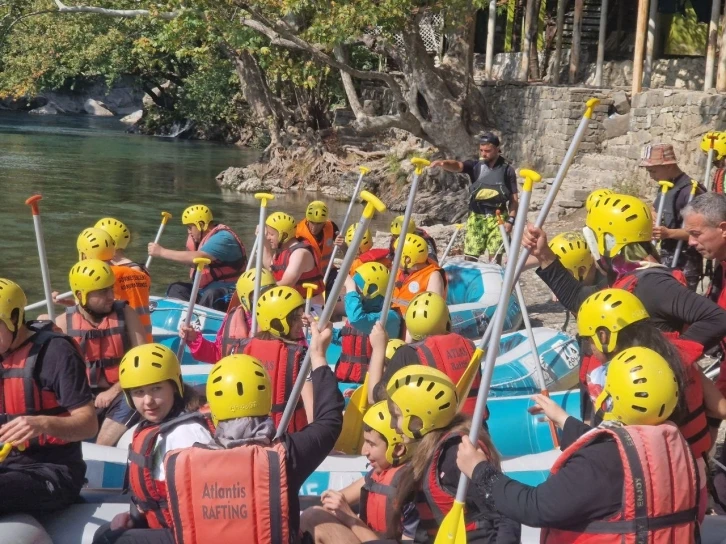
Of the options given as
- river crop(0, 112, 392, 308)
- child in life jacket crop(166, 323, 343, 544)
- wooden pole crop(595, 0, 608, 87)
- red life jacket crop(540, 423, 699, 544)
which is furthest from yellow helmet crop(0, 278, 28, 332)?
wooden pole crop(595, 0, 608, 87)

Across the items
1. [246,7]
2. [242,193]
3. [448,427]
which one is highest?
[246,7]

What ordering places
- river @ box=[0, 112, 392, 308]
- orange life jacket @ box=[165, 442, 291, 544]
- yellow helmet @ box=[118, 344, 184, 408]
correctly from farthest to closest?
river @ box=[0, 112, 392, 308] → yellow helmet @ box=[118, 344, 184, 408] → orange life jacket @ box=[165, 442, 291, 544]

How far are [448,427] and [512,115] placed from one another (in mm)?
15156

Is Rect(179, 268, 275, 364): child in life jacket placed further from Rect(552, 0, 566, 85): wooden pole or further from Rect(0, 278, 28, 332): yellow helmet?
Rect(552, 0, 566, 85): wooden pole

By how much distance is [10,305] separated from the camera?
386 centimetres

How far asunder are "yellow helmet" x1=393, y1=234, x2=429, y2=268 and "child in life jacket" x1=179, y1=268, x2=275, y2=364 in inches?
43.4

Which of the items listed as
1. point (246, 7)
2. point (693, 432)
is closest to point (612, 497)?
point (693, 432)

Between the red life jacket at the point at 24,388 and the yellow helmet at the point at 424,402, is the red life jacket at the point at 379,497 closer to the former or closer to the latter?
the yellow helmet at the point at 424,402

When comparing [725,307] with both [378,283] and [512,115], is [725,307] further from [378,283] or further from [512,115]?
[512,115]

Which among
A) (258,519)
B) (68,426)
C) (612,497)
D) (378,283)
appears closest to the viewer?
(612,497)

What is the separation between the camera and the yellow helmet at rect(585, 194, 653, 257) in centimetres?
432

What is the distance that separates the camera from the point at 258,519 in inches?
125

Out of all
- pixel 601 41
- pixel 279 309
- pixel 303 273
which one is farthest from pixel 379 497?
pixel 601 41

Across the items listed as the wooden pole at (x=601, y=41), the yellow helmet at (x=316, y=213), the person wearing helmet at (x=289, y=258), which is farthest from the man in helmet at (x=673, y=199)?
the wooden pole at (x=601, y=41)
